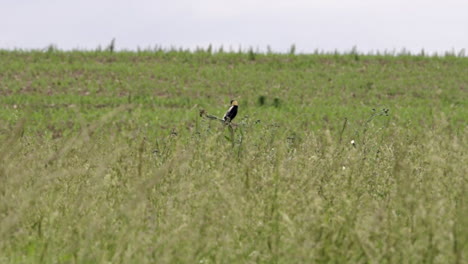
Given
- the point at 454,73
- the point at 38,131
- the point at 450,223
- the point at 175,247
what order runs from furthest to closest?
the point at 454,73
the point at 38,131
the point at 175,247
the point at 450,223

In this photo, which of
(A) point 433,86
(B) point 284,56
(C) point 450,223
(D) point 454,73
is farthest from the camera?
(B) point 284,56

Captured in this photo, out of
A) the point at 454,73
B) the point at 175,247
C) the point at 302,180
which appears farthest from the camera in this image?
the point at 454,73

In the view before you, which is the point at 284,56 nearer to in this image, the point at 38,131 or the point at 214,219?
the point at 38,131

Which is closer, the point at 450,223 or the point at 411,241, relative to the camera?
the point at 450,223

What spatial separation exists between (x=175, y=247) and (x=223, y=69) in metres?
19.4

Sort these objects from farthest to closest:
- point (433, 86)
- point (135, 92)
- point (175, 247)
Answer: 1. point (433, 86)
2. point (135, 92)
3. point (175, 247)

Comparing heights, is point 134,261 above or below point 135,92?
above

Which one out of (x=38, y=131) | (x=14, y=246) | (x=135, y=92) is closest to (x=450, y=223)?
(x=14, y=246)

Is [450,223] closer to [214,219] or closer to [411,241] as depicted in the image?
[411,241]

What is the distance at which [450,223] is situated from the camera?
3049mm

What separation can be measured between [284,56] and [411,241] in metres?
21.6

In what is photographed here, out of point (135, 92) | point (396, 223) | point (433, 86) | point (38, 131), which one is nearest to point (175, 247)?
point (396, 223)

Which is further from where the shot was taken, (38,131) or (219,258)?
(38,131)

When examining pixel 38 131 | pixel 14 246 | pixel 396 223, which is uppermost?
pixel 396 223
